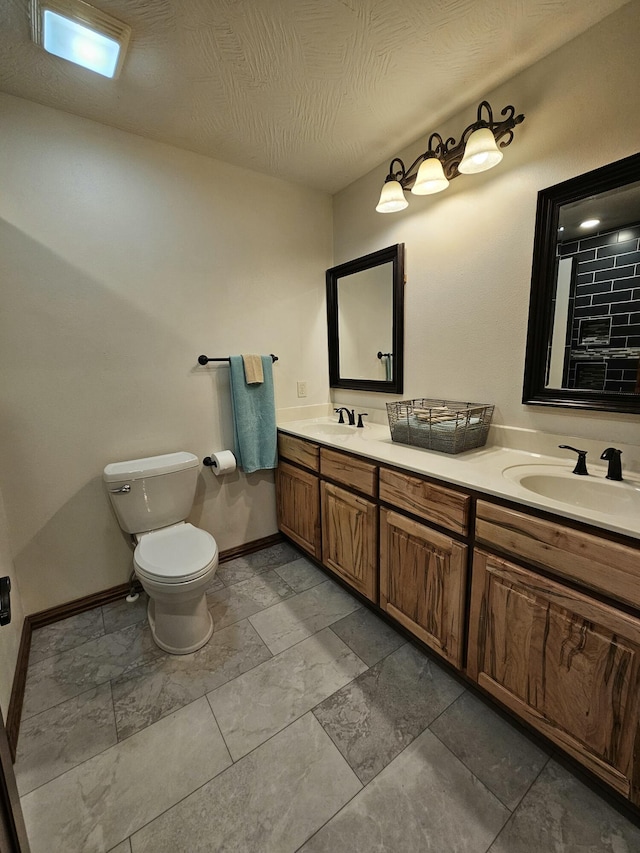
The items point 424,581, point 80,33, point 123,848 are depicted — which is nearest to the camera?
point 123,848

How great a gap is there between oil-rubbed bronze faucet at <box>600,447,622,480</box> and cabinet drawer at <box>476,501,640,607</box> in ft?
1.42

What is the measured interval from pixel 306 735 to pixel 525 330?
6.03ft

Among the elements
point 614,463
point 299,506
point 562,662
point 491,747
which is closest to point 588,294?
point 614,463

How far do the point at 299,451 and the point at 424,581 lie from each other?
1039mm

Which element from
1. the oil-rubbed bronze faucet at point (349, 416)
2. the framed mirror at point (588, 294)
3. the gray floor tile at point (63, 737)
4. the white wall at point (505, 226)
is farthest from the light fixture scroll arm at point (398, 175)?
the gray floor tile at point (63, 737)

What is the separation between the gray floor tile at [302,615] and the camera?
1.75m

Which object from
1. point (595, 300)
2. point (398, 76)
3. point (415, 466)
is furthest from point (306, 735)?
point (398, 76)

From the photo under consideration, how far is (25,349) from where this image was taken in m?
1.70

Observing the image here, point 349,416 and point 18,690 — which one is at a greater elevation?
point 349,416

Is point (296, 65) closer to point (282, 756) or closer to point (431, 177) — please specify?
point (431, 177)

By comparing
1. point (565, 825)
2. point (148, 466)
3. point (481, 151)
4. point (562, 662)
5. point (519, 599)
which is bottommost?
point (565, 825)

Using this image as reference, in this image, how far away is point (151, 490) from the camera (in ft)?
6.15

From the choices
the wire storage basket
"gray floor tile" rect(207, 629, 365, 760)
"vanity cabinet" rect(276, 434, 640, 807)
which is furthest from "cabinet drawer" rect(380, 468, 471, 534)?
"gray floor tile" rect(207, 629, 365, 760)

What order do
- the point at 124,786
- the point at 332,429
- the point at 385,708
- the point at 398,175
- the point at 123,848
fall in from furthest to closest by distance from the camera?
1. the point at 332,429
2. the point at 398,175
3. the point at 385,708
4. the point at 124,786
5. the point at 123,848
